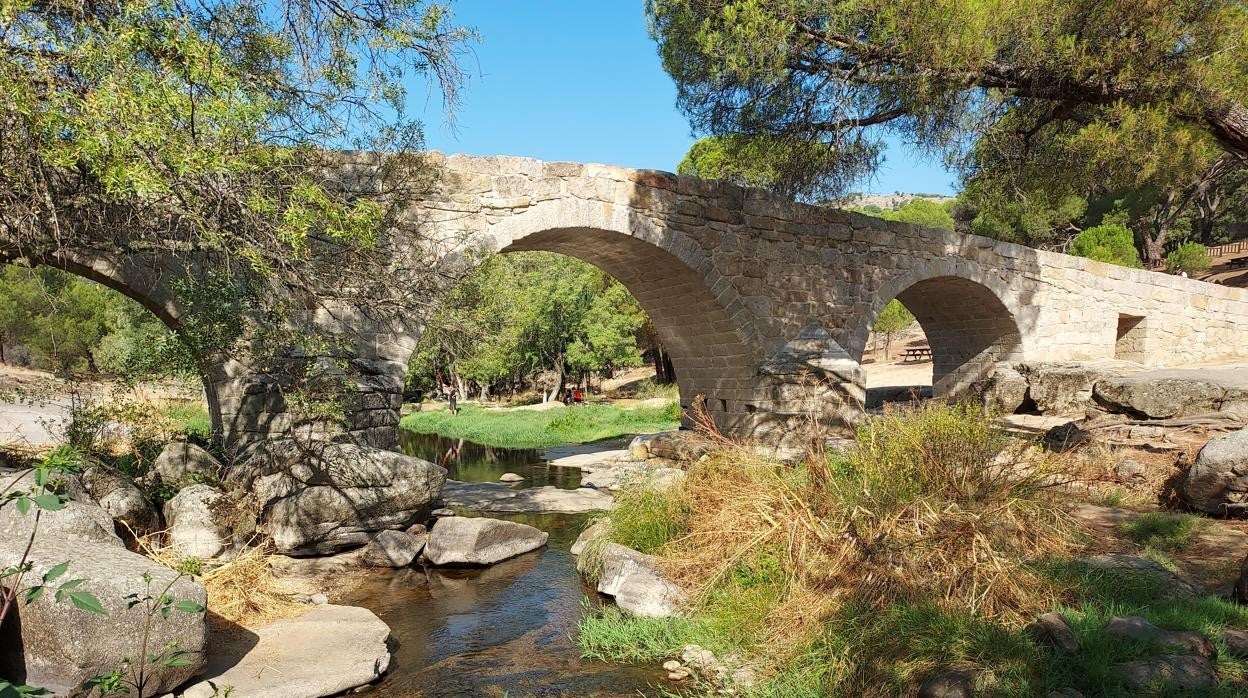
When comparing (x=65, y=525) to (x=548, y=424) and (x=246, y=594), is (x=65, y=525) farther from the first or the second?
(x=548, y=424)

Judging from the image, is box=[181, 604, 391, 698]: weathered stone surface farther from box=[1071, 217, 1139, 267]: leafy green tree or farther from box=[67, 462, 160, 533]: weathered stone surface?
box=[1071, 217, 1139, 267]: leafy green tree

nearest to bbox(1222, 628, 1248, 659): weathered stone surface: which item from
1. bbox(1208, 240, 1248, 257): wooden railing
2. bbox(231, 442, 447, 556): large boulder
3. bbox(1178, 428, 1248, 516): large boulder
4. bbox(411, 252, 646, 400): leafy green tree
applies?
bbox(1178, 428, 1248, 516): large boulder

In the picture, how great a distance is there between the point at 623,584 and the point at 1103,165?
647cm

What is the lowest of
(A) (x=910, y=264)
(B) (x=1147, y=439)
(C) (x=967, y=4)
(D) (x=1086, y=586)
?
(D) (x=1086, y=586)

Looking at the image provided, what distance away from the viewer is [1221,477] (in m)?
4.84

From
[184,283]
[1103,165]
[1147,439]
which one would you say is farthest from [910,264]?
[184,283]

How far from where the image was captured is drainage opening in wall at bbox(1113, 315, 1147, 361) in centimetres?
1476

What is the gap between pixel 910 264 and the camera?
1141 centimetres

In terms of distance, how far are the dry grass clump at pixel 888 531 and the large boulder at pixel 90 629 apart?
276cm

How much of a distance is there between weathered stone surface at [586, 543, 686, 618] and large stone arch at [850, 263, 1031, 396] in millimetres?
6602

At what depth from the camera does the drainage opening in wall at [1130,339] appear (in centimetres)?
1476

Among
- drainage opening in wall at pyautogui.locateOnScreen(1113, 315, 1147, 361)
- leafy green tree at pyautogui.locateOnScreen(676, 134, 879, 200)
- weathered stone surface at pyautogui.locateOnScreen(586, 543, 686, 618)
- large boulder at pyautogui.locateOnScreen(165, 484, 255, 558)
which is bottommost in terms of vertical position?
weathered stone surface at pyautogui.locateOnScreen(586, 543, 686, 618)

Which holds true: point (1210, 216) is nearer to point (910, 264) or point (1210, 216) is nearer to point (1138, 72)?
point (910, 264)

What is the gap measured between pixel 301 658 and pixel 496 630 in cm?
117
